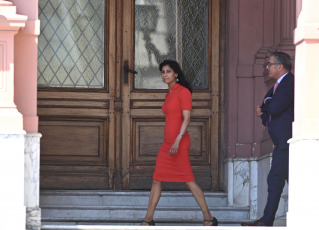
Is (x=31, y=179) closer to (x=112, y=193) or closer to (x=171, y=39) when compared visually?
(x=112, y=193)

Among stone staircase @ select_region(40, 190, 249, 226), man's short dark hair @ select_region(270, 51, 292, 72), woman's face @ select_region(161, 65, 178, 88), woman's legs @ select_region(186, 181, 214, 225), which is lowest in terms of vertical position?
stone staircase @ select_region(40, 190, 249, 226)

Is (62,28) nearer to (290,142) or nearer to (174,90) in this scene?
(174,90)

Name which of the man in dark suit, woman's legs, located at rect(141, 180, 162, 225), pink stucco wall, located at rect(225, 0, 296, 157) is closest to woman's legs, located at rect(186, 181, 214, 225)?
woman's legs, located at rect(141, 180, 162, 225)

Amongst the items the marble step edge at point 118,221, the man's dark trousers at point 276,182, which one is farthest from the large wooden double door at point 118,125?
the man's dark trousers at point 276,182

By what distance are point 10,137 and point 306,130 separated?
253cm

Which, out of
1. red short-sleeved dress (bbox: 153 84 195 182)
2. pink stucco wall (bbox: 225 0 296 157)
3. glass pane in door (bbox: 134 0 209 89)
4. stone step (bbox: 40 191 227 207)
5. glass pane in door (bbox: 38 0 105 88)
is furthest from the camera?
glass pane in door (bbox: 134 0 209 89)

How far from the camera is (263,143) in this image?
1170cm

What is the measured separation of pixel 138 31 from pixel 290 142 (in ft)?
11.3

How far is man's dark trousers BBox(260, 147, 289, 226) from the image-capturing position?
32.2 feet

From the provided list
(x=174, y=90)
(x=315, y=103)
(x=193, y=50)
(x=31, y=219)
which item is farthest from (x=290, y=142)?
(x=193, y=50)

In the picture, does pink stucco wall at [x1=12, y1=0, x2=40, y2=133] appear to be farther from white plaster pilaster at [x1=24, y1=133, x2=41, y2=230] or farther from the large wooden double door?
the large wooden double door

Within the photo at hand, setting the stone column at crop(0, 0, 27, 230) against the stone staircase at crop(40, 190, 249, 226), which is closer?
the stone column at crop(0, 0, 27, 230)

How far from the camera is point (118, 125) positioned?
12.1 m

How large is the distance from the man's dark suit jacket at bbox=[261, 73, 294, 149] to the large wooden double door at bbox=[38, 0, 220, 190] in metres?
2.26
